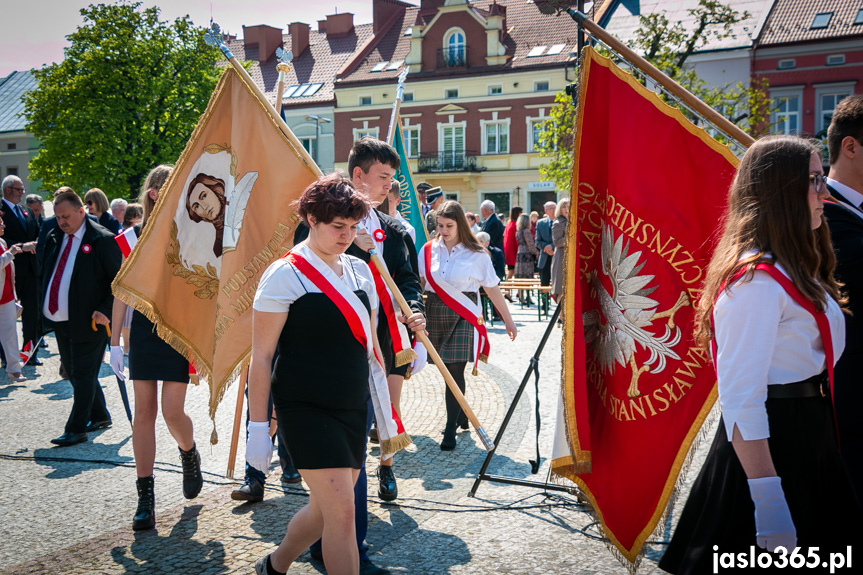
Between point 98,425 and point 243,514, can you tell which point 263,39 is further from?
point 243,514

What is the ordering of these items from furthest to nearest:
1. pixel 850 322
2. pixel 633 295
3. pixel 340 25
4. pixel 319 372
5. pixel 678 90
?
pixel 340 25 → pixel 633 295 → pixel 678 90 → pixel 319 372 → pixel 850 322

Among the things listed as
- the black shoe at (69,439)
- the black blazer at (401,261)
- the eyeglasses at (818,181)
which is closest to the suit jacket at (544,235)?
the black shoe at (69,439)

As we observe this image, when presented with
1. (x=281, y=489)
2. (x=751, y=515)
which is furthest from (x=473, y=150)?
(x=751, y=515)

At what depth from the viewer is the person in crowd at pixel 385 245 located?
15.3 feet

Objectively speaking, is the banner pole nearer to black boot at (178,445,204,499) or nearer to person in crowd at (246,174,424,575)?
person in crowd at (246,174,424,575)

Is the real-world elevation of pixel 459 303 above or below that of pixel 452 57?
below

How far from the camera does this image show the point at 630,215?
3.84 metres

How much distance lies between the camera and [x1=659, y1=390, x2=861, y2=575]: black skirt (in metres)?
2.50

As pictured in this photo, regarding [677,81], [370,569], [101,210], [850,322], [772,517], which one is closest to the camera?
[772,517]

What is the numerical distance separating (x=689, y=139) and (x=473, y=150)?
42012 millimetres

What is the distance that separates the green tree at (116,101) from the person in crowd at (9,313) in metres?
28.1

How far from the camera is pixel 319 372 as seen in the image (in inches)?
133

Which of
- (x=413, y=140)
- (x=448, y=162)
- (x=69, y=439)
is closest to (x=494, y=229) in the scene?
(x=69, y=439)

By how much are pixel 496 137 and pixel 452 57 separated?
5288mm
